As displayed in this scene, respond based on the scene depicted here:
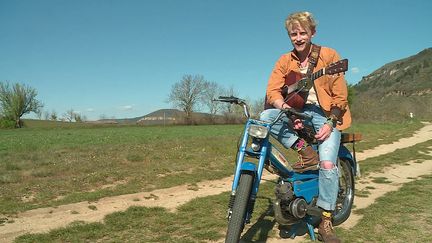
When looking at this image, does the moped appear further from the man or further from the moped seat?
the man

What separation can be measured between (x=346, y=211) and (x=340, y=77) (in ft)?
6.39

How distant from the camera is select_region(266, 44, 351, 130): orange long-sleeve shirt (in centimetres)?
390

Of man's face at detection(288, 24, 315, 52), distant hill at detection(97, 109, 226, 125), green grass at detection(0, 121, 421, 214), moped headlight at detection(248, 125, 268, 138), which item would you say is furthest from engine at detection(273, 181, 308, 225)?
distant hill at detection(97, 109, 226, 125)

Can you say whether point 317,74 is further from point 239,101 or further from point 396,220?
point 396,220

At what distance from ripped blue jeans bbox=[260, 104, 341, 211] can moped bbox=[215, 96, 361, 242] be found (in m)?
0.12

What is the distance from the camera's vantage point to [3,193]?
22.7ft

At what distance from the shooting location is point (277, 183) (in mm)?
4008

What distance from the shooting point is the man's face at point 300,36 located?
3857mm

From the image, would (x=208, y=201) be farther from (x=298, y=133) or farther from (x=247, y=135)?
(x=247, y=135)

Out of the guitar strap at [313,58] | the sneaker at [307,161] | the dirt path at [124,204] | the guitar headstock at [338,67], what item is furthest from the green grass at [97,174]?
the guitar headstock at [338,67]

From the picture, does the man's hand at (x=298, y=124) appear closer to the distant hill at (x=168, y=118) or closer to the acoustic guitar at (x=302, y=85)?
the acoustic guitar at (x=302, y=85)

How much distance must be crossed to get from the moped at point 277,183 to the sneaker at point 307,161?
0.21 feet

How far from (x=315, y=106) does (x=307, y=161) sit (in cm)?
62

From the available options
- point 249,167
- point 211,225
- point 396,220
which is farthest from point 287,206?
point 396,220
